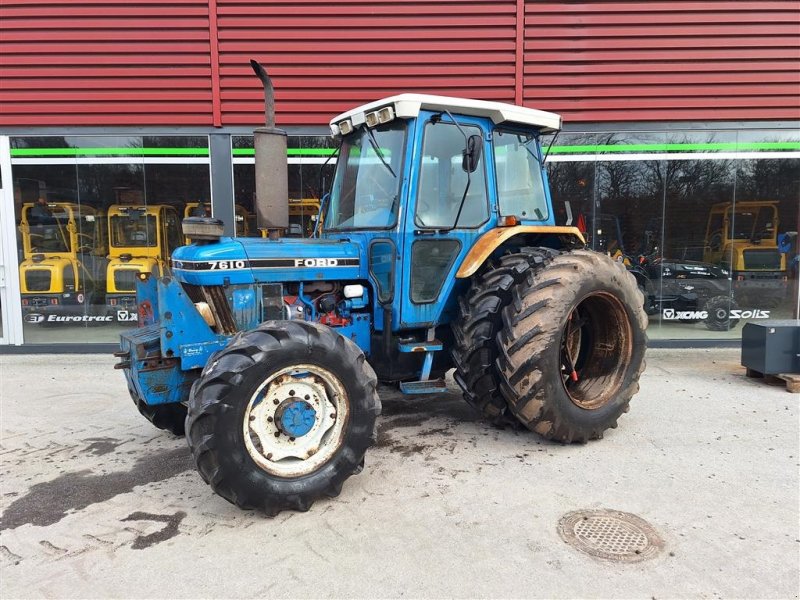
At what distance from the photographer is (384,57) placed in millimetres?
6797

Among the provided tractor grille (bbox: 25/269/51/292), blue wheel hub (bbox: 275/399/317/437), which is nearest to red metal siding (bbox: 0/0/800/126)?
tractor grille (bbox: 25/269/51/292)

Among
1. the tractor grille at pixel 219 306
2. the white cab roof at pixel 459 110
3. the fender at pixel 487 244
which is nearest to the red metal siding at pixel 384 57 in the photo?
the white cab roof at pixel 459 110

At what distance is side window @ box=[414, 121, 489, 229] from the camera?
3619mm

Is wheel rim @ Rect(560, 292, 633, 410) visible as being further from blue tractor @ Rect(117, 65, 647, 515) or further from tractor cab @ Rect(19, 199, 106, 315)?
tractor cab @ Rect(19, 199, 106, 315)

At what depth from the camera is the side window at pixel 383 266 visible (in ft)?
11.8

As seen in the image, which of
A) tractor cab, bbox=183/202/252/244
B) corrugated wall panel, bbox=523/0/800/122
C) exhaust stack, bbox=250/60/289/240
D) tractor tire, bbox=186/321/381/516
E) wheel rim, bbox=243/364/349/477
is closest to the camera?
tractor tire, bbox=186/321/381/516

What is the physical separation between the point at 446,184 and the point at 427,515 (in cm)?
219

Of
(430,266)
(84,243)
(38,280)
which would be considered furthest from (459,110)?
(38,280)

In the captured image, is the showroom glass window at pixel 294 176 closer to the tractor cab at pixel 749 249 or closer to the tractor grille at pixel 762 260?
the tractor cab at pixel 749 249

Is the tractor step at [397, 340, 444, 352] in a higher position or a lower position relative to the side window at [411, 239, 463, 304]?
lower

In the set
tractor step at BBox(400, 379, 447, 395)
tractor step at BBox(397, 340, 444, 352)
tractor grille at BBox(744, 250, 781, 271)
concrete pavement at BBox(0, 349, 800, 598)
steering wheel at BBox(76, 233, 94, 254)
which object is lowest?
concrete pavement at BBox(0, 349, 800, 598)

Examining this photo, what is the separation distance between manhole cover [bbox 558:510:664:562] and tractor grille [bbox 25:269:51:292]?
715 centimetres

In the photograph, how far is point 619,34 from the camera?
6824 mm

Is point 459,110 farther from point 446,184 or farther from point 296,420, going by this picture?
point 296,420
